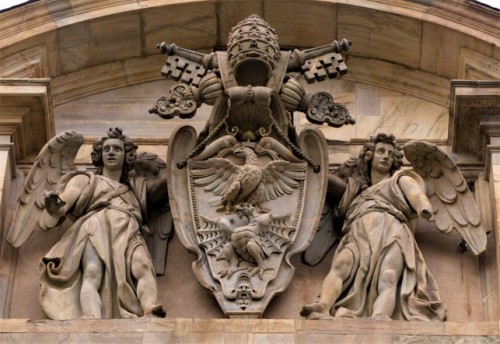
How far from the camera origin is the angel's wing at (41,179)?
1767cm

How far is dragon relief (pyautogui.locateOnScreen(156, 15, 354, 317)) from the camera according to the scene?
1720 cm

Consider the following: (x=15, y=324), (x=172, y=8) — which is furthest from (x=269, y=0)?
(x=15, y=324)

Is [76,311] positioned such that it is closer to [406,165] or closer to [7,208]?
[7,208]

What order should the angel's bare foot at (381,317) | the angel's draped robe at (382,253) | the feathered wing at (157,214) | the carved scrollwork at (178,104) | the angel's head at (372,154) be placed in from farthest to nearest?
the angel's head at (372,154)
the carved scrollwork at (178,104)
the feathered wing at (157,214)
the angel's draped robe at (382,253)
the angel's bare foot at (381,317)

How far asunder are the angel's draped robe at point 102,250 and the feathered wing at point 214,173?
496 mm

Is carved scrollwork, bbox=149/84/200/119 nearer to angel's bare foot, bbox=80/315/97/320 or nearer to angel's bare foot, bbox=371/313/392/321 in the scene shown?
angel's bare foot, bbox=80/315/97/320

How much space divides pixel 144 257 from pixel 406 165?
2.70 m

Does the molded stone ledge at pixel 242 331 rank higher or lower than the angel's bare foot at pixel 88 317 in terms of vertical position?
lower

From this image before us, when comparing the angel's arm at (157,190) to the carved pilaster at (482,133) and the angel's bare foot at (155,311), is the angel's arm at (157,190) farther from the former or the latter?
the carved pilaster at (482,133)

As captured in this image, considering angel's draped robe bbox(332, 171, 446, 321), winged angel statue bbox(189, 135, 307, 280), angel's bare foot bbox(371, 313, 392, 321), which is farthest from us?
winged angel statue bbox(189, 135, 307, 280)

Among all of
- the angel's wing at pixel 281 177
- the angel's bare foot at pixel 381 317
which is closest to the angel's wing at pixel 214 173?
the angel's wing at pixel 281 177

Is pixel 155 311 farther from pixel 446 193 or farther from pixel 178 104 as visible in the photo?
pixel 446 193

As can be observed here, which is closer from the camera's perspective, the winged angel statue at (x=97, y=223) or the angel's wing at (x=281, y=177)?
the winged angel statue at (x=97, y=223)

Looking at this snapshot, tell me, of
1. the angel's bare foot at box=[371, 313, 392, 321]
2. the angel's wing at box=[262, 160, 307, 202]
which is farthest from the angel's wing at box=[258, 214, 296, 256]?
the angel's bare foot at box=[371, 313, 392, 321]
